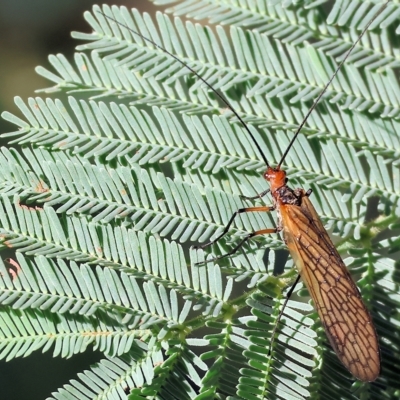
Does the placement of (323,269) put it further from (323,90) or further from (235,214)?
(323,90)

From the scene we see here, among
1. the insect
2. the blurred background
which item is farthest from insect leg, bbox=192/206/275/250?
the blurred background

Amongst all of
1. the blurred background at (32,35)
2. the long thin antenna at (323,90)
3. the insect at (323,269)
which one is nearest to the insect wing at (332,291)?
the insect at (323,269)

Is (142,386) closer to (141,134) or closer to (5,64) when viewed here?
(141,134)

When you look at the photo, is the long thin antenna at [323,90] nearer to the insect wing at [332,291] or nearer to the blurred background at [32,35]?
the insect wing at [332,291]

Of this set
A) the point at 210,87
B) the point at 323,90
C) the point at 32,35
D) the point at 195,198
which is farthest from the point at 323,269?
the point at 32,35

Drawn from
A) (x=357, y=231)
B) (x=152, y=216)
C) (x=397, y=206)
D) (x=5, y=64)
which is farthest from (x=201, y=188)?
(x=5, y=64)

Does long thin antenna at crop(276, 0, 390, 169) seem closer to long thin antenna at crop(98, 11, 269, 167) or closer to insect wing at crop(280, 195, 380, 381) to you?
long thin antenna at crop(98, 11, 269, 167)
